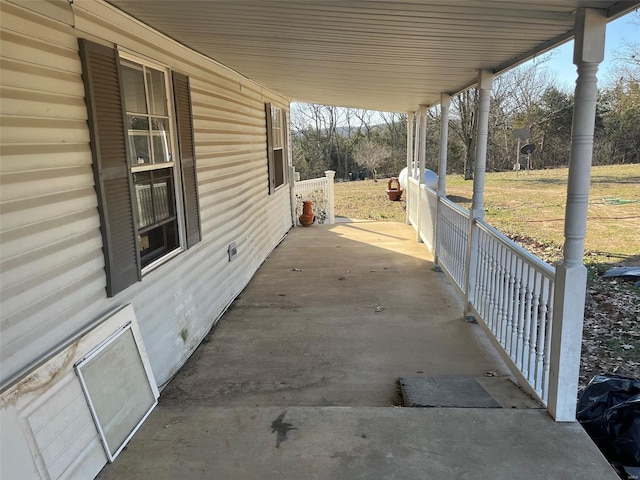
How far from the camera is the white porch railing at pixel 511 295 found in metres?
2.78

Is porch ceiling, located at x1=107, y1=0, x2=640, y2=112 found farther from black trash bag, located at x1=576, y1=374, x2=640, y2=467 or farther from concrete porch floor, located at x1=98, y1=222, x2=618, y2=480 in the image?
concrete porch floor, located at x1=98, y1=222, x2=618, y2=480

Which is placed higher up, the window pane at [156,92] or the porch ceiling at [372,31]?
the porch ceiling at [372,31]

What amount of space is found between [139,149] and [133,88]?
0.39 meters

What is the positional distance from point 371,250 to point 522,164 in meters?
17.8

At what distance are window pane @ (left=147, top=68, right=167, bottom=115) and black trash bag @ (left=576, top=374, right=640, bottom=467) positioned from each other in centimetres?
338

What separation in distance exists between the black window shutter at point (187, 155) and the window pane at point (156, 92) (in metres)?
0.12

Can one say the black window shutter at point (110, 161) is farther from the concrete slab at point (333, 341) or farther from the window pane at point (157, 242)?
the concrete slab at point (333, 341)

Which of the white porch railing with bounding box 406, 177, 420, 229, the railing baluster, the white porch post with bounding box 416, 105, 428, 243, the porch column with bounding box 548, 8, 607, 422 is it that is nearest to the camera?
the porch column with bounding box 548, 8, 607, 422

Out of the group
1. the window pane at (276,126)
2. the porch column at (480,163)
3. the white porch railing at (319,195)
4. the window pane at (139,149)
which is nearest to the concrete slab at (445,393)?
the porch column at (480,163)

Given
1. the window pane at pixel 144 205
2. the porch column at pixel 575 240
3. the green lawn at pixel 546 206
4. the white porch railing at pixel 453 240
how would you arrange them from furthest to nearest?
1. the green lawn at pixel 546 206
2. the white porch railing at pixel 453 240
3. the window pane at pixel 144 205
4. the porch column at pixel 575 240

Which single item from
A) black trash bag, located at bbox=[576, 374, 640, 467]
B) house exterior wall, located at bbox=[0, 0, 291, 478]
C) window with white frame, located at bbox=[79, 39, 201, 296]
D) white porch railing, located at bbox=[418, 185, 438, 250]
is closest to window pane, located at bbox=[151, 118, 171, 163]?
window with white frame, located at bbox=[79, 39, 201, 296]

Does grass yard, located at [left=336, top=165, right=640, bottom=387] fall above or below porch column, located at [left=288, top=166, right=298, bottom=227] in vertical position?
below

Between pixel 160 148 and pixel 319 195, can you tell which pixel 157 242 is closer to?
pixel 160 148

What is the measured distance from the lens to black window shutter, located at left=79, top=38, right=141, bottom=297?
8.07 feet
